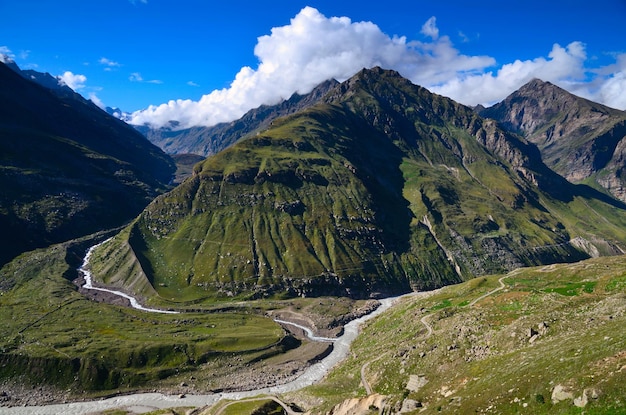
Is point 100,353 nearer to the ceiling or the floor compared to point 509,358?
nearer to the ceiling

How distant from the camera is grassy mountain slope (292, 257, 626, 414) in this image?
43.0 meters

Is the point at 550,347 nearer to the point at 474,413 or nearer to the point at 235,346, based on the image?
the point at 474,413

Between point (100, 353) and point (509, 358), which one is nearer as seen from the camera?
point (509, 358)

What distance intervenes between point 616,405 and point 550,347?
90.8ft

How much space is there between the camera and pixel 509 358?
212ft

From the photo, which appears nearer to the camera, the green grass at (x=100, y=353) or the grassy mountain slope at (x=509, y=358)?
the grassy mountain slope at (x=509, y=358)

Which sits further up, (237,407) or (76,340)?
(76,340)

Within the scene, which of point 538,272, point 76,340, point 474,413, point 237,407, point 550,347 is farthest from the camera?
point 76,340

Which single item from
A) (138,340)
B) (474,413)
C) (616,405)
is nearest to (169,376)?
(138,340)

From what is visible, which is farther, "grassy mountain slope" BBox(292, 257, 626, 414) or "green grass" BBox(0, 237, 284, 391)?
"green grass" BBox(0, 237, 284, 391)

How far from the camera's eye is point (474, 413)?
Answer: 47594 millimetres

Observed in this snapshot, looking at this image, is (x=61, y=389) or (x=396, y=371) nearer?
(x=396, y=371)

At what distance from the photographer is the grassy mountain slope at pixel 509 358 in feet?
141

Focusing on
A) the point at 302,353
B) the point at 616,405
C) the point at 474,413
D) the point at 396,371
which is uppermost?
the point at 616,405
